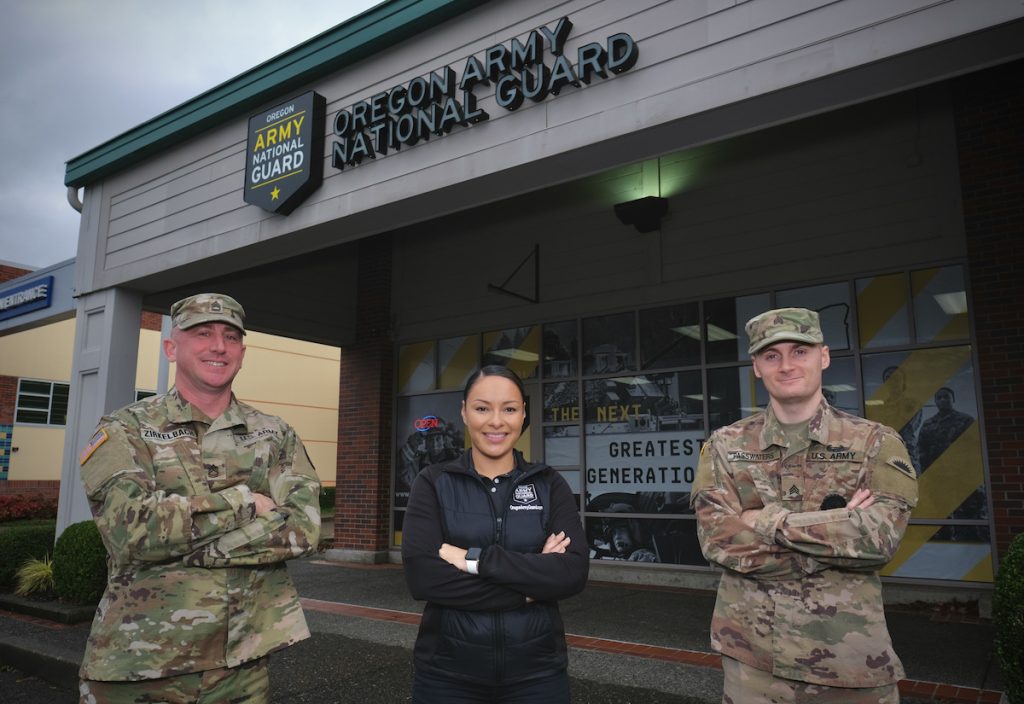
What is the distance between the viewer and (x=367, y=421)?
36.9 feet

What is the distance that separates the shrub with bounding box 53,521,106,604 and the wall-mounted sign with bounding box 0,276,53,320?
556 cm

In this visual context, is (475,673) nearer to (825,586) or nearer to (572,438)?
(825,586)

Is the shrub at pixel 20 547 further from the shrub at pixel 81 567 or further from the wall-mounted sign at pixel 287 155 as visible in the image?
the wall-mounted sign at pixel 287 155

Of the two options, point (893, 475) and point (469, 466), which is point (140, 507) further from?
point (893, 475)

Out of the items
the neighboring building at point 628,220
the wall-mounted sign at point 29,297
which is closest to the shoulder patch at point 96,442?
the neighboring building at point 628,220

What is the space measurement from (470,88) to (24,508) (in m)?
15.6

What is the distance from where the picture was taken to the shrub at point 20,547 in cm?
805

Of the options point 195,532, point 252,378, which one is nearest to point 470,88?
point 195,532

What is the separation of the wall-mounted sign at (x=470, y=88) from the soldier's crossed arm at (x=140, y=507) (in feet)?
12.4

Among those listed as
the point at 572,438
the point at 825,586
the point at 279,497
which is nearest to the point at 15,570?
the point at 572,438

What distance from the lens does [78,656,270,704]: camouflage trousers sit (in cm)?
248

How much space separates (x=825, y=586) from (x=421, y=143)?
4762 mm

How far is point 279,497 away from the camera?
2.85 meters

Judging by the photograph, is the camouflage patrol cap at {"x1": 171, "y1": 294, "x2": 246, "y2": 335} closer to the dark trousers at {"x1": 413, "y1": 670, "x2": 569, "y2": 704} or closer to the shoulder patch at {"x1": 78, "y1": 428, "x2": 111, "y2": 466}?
the shoulder patch at {"x1": 78, "y1": 428, "x2": 111, "y2": 466}
